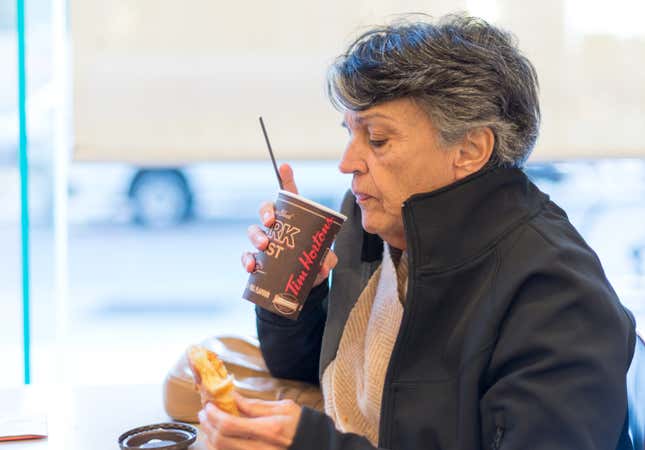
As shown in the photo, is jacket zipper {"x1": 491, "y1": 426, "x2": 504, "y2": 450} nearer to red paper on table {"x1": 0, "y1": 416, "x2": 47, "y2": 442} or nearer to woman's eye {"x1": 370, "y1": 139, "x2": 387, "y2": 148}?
woman's eye {"x1": 370, "y1": 139, "x2": 387, "y2": 148}

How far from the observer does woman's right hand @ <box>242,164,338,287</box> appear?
1.41 metres

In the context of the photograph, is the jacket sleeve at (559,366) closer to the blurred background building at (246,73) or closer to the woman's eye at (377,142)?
the woman's eye at (377,142)

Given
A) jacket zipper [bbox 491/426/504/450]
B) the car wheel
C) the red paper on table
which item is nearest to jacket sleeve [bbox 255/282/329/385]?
the red paper on table

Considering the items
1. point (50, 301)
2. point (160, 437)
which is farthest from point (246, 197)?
point (160, 437)

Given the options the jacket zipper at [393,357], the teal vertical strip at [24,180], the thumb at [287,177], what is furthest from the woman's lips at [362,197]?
the teal vertical strip at [24,180]

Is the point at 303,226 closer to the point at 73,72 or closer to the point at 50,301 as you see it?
the point at 73,72

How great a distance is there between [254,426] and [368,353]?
1.29ft

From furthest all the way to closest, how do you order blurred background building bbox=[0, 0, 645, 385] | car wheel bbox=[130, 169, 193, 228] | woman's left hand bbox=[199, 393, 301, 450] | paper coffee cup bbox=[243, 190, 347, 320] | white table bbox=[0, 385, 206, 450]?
car wheel bbox=[130, 169, 193, 228]
blurred background building bbox=[0, 0, 645, 385]
white table bbox=[0, 385, 206, 450]
paper coffee cup bbox=[243, 190, 347, 320]
woman's left hand bbox=[199, 393, 301, 450]

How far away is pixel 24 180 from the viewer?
2.62 m

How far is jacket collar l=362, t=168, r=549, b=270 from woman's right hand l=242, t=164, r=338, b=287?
206 millimetres

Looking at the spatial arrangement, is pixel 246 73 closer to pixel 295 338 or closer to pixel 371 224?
pixel 295 338

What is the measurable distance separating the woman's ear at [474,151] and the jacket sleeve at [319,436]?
1.44ft

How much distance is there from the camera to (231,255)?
5020 millimetres

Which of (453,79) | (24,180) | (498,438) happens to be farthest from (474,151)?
(24,180)
